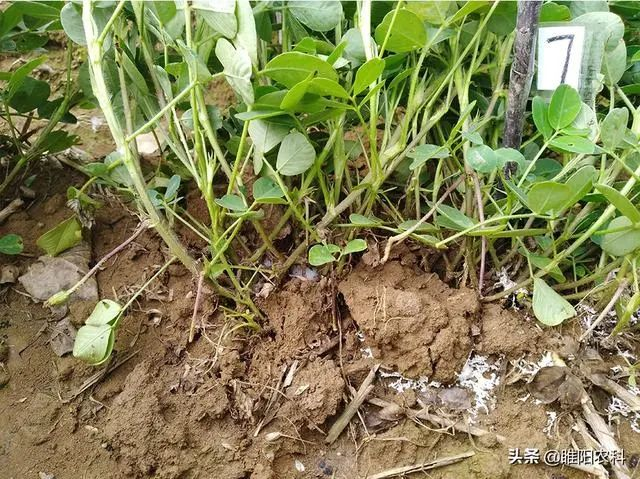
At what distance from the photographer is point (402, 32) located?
0.84 metres

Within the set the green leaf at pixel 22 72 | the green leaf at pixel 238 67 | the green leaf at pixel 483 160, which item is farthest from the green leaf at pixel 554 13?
the green leaf at pixel 22 72

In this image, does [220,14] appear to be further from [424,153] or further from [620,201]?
[620,201]

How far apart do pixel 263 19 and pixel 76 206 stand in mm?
478

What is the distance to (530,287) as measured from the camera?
102cm

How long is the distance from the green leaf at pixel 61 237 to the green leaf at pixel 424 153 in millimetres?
617

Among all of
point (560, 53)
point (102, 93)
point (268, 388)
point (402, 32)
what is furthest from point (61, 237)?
point (560, 53)

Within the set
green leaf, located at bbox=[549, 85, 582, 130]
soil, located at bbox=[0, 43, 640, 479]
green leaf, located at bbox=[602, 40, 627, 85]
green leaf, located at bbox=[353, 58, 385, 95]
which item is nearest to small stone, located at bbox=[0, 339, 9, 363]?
soil, located at bbox=[0, 43, 640, 479]

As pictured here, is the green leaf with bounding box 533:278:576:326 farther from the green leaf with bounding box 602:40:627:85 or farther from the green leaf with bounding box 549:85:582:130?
the green leaf with bounding box 602:40:627:85

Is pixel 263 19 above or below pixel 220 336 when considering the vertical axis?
above

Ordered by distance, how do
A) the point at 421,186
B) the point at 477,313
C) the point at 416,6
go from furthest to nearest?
the point at 421,186, the point at 477,313, the point at 416,6

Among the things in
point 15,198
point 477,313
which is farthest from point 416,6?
point 15,198

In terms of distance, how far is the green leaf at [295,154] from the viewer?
885 millimetres

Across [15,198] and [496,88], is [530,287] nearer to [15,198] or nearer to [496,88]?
[496,88]

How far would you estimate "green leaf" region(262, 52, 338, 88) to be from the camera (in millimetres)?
764
